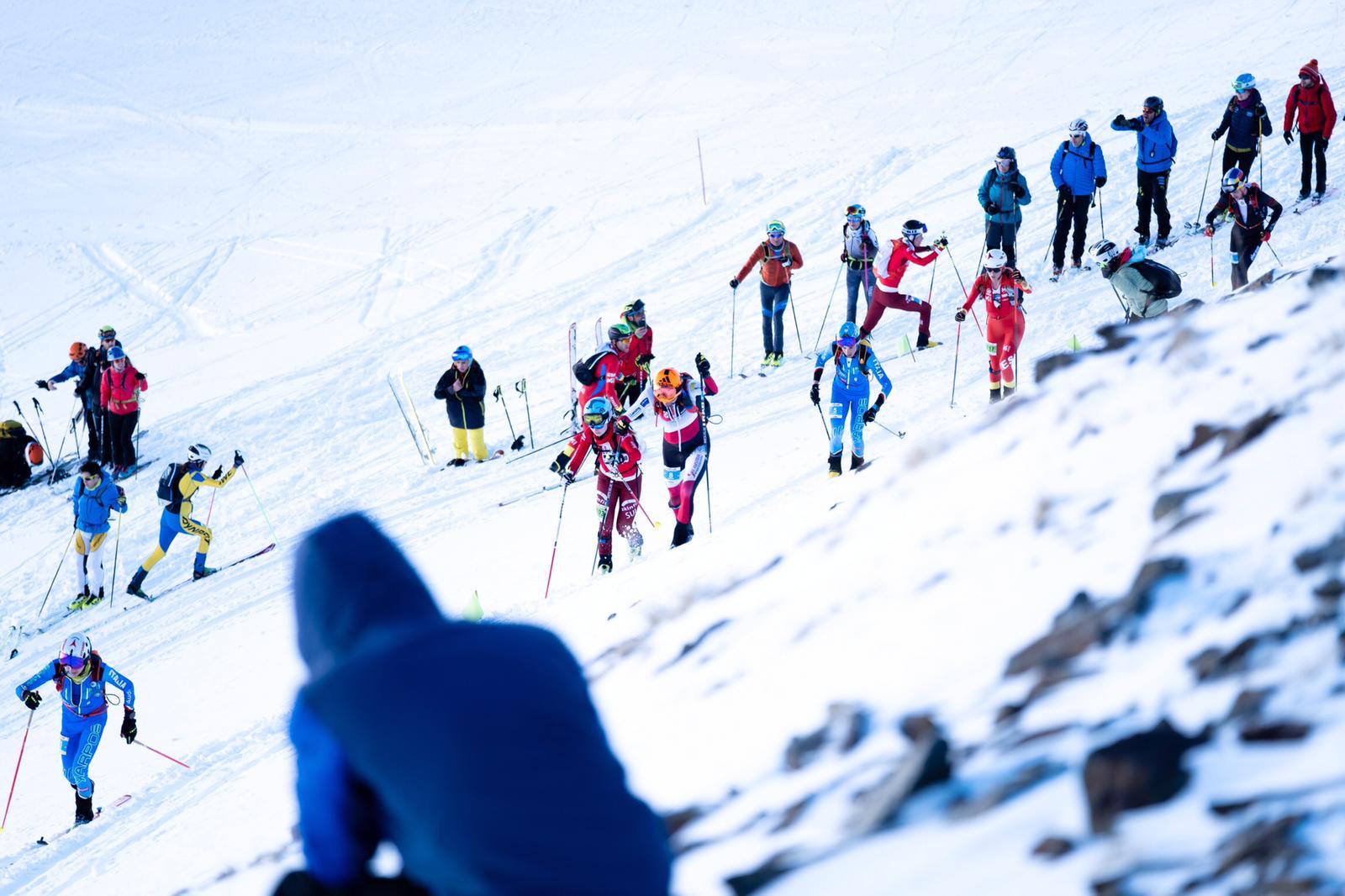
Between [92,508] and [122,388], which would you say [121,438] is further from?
[92,508]

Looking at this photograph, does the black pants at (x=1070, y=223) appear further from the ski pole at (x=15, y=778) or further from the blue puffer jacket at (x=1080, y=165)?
the ski pole at (x=15, y=778)

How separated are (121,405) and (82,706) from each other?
6695 millimetres

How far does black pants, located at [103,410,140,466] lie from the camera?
15.2 metres

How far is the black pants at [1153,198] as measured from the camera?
13898 millimetres

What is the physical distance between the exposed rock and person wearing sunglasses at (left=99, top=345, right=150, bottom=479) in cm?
1426

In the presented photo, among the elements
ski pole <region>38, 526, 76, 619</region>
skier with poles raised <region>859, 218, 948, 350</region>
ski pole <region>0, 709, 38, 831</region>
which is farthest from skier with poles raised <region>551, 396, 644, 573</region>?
ski pole <region>38, 526, 76, 619</region>

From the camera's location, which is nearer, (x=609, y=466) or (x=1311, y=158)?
(x=609, y=466)

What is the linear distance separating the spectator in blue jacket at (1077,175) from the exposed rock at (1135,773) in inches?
460

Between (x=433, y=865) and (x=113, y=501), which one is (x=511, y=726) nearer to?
(x=433, y=865)

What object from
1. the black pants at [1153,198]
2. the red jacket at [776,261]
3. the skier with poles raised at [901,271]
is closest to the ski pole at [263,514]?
the red jacket at [776,261]

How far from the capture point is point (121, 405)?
587 inches

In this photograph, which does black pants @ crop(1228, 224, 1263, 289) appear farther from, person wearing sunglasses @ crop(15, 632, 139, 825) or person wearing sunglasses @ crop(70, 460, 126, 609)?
person wearing sunglasses @ crop(70, 460, 126, 609)

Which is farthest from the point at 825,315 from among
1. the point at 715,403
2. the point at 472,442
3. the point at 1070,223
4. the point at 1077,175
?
the point at 472,442

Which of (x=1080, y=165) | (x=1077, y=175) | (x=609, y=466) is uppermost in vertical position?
(x=1080, y=165)
